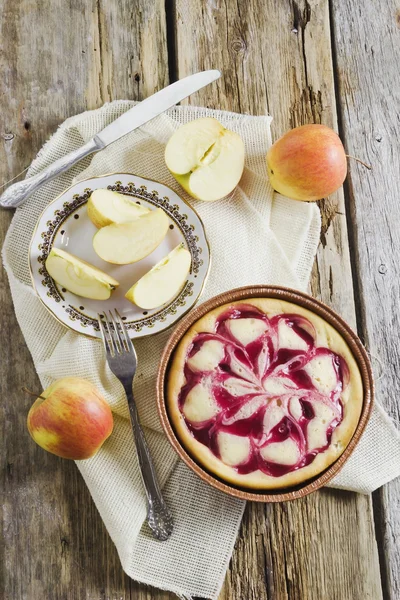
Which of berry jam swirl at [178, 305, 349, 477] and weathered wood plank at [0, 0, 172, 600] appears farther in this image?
weathered wood plank at [0, 0, 172, 600]

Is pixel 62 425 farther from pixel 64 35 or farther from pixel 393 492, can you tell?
pixel 64 35

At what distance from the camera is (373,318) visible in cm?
172

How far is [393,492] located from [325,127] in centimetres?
92

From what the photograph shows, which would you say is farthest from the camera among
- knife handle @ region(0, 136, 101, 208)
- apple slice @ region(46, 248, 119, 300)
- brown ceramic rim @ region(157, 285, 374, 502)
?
knife handle @ region(0, 136, 101, 208)

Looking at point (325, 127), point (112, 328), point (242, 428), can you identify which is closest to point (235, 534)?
point (242, 428)

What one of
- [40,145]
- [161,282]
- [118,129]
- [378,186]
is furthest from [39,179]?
[378,186]

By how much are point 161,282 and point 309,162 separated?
46cm

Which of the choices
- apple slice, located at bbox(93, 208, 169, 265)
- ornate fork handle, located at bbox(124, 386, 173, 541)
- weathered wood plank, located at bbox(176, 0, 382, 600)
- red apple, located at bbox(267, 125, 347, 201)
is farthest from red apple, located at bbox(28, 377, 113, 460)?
red apple, located at bbox(267, 125, 347, 201)

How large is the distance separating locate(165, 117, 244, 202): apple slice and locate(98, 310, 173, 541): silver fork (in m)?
0.41

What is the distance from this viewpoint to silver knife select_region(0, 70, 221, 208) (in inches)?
65.7

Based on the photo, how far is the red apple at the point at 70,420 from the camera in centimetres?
150

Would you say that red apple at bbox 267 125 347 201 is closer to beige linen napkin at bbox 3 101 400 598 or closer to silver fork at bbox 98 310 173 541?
beige linen napkin at bbox 3 101 400 598

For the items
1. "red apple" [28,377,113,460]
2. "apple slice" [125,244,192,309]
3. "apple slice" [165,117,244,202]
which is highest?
"apple slice" [165,117,244,202]

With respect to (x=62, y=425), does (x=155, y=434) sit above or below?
below
